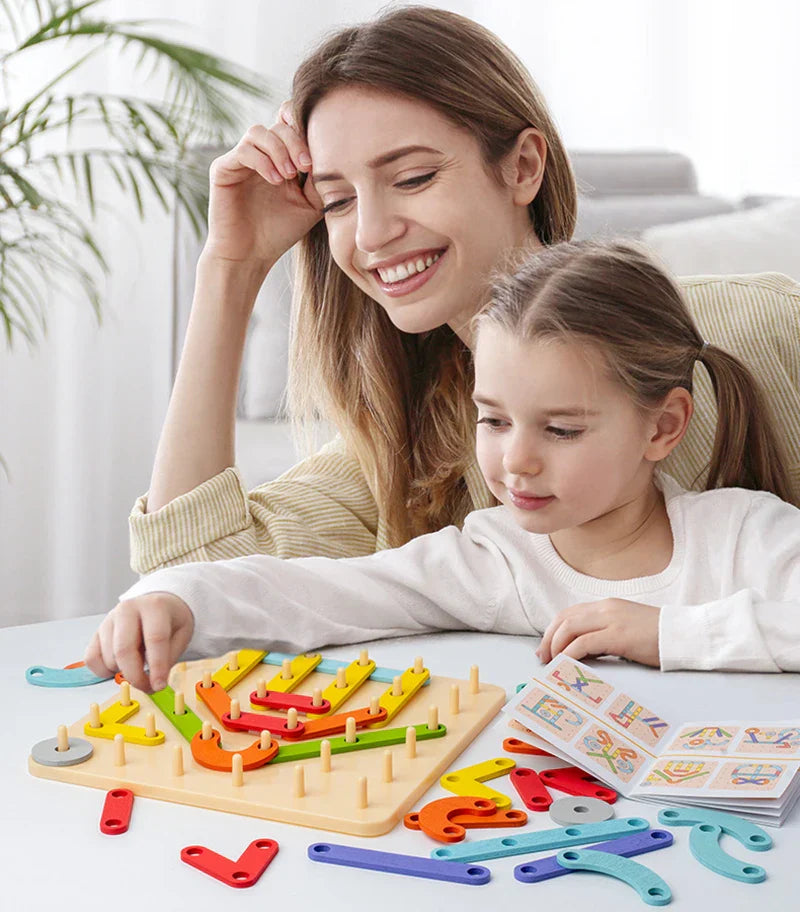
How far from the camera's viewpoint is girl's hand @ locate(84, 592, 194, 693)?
904 mm

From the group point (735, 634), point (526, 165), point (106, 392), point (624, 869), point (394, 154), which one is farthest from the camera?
point (106, 392)

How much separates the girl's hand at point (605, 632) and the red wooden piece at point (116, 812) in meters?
0.39

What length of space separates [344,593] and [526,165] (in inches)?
21.6

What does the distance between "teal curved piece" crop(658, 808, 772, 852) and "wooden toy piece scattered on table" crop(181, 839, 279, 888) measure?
0.23 meters

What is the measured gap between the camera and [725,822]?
2.36 ft

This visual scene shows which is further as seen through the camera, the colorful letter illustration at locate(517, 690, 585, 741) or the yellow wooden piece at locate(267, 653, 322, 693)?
the yellow wooden piece at locate(267, 653, 322, 693)

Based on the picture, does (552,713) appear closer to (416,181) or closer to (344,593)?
(344,593)

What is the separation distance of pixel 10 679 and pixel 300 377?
0.61 metres

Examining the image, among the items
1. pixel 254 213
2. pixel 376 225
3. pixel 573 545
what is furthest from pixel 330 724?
pixel 254 213

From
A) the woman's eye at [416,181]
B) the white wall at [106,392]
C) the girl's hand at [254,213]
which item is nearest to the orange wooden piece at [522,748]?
the woman's eye at [416,181]

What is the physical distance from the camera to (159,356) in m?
2.56

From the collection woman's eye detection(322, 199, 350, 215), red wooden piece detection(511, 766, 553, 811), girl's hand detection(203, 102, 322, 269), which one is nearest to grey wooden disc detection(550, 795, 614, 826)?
red wooden piece detection(511, 766, 553, 811)

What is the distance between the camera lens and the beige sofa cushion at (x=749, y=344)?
1352 millimetres

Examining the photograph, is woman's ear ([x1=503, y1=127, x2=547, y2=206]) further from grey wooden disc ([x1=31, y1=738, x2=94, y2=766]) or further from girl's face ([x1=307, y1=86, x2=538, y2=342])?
grey wooden disc ([x1=31, y1=738, x2=94, y2=766])
